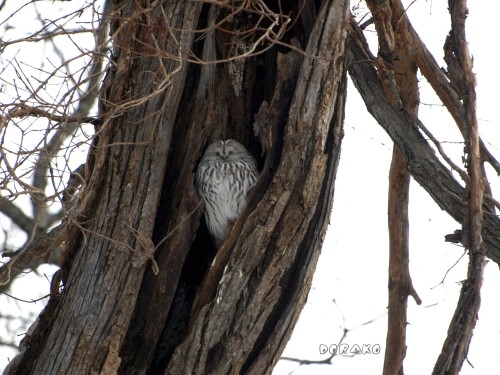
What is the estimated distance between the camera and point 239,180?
5613 millimetres

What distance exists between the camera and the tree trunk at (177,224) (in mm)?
4277

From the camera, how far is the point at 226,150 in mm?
5324

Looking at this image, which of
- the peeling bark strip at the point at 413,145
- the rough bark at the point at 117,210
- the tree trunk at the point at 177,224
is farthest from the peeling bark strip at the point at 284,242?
the peeling bark strip at the point at 413,145

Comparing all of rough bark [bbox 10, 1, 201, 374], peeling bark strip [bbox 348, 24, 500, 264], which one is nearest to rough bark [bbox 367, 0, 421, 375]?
peeling bark strip [bbox 348, 24, 500, 264]

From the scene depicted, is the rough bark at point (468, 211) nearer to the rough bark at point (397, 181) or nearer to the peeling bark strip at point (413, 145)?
the peeling bark strip at point (413, 145)

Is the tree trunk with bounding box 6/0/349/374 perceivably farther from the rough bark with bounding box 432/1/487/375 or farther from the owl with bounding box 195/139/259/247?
the rough bark with bounding box 432/1/487/375

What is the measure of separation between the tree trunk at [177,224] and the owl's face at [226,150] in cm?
38

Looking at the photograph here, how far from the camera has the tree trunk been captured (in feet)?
14.0

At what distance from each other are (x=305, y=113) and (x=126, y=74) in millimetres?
1059

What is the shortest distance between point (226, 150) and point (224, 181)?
0.32m

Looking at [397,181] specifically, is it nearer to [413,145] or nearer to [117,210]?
[413,145]

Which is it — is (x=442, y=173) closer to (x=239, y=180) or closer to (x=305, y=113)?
(x=305, y=113)

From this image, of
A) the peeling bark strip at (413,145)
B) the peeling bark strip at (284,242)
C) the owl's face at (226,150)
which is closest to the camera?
the peeling bark strip at (284,242)

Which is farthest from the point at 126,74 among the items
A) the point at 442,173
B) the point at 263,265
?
the point at 442,173
